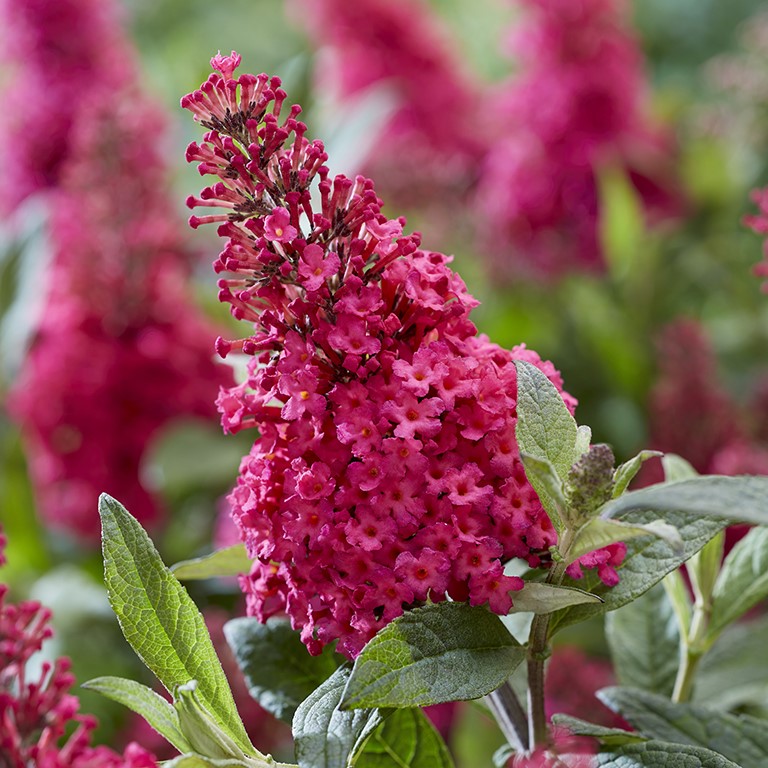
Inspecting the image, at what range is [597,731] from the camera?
0.45m

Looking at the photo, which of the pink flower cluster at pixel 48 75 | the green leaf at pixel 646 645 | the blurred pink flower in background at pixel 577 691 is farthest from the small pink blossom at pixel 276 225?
the pink flower cluster at pixel 48 75

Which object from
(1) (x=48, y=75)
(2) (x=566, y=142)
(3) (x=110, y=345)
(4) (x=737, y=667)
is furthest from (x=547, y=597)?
(1) (x=48, y=75)

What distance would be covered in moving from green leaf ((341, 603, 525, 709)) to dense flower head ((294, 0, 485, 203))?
47.0 inches

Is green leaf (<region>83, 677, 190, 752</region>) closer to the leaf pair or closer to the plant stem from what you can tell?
the leaf pair

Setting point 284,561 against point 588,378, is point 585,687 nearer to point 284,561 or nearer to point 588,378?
point 284,561

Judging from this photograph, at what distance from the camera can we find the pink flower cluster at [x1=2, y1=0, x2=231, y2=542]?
1.05 meters

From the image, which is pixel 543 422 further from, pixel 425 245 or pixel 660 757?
pixel 425 245

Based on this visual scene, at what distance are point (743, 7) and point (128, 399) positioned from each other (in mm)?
2100

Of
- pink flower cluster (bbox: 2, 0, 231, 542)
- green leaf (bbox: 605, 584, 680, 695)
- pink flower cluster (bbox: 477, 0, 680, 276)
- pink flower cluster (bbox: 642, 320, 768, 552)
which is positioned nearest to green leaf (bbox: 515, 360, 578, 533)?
green leaf (bbox: 605, 584, 680, 695)

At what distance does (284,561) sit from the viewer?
1.47 ft

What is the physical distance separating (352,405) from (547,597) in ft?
0.37

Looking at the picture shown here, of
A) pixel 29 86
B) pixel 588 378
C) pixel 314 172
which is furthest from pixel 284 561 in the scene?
pixel 29 86

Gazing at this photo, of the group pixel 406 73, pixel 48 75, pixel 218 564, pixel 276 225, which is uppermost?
pixel 406 73

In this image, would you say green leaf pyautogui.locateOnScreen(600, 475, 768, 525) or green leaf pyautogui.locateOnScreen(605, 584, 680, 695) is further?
green leaf pyautogui.locateOnScreen(605, 584, 680, 695)
